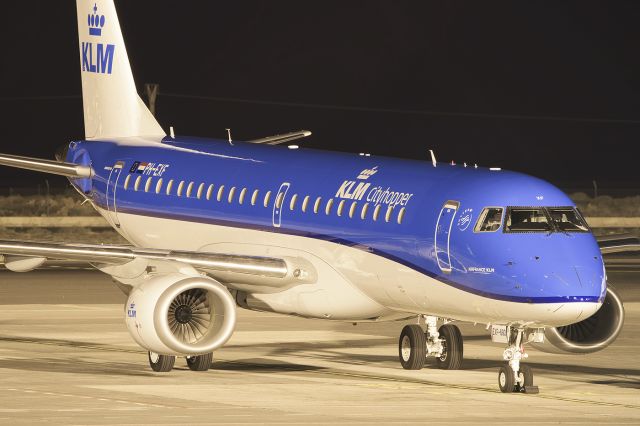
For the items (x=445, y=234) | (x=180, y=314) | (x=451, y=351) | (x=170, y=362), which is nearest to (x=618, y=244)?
(x=451, y=351)

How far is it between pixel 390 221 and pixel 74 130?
127m

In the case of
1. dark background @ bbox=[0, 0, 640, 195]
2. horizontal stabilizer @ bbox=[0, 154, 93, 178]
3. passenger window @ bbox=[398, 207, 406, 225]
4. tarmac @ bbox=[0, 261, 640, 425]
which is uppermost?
dark background @ bbox=[0, 0, 640, 195]

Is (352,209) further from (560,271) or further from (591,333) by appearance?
(560,271)

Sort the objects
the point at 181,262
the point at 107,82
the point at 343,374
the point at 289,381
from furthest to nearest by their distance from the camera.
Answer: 1. the point at 107,82
2. the point at 181,262
3. the point at 343,374
4. the point at 289,381

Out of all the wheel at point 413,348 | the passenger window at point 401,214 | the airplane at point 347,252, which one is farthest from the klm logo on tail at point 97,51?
the passenger window at point 401,214

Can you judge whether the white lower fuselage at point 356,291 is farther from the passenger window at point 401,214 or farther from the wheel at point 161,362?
the wheel at point 161,362

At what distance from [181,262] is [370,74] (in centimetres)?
14240

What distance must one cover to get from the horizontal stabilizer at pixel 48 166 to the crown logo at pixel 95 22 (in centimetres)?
348

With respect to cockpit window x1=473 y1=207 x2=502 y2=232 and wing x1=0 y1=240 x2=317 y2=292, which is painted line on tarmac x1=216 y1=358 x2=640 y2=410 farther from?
cockpit window x1=473 y1=207 x2=502 y2=232

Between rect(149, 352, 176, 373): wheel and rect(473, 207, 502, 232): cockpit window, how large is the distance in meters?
5.72

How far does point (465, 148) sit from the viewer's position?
145125 millimetres

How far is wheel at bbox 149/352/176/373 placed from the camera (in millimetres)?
27172

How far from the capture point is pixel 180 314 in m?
27.2

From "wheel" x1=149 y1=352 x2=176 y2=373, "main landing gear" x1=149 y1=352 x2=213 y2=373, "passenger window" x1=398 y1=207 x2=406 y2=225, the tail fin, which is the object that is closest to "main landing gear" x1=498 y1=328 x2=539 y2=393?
"passenger window" x1=398 y1=207 x2=406 y2=225
